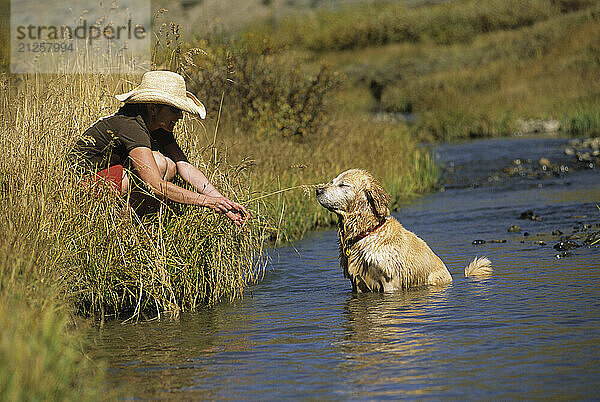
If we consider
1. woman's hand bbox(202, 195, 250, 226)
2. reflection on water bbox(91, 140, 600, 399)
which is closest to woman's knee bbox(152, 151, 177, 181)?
woman's hand bbox(202, 195, 250, 226)

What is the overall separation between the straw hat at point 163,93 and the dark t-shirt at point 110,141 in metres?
0.20

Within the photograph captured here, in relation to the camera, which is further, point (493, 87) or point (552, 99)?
point (493, 87)

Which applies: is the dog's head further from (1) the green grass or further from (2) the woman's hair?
(2) the woman's hair

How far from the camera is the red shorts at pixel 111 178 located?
327 inches

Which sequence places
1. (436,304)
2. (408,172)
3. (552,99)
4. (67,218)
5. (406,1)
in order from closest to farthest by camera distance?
1. (67,218)
2. (436,304)
3. (408,172)
4. (552,99)
5. (406,1)

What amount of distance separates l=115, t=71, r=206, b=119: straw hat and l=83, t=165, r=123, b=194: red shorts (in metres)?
0.71

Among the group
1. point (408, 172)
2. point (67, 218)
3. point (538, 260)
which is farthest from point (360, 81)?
point (67, 218)

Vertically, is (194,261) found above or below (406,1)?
below

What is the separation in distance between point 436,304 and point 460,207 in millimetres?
7550

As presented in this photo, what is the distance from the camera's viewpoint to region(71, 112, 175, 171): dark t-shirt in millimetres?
8391

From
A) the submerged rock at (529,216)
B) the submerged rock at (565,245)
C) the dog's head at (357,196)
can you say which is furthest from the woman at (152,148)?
the submerged rock at (529,216)

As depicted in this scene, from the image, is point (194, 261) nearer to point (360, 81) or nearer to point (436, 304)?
point (436, 304)

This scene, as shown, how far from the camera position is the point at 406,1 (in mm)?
59188

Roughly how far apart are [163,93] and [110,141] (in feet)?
2.40
